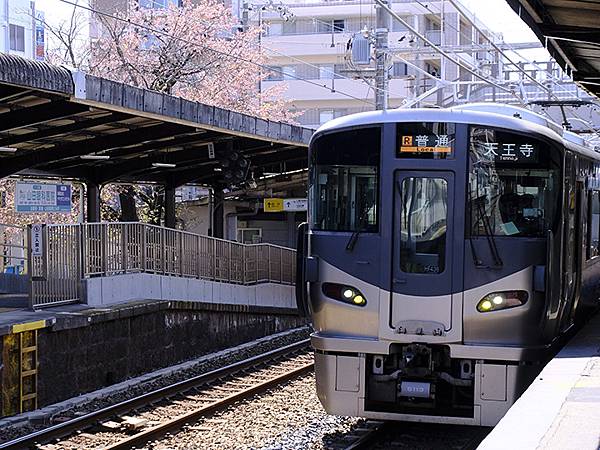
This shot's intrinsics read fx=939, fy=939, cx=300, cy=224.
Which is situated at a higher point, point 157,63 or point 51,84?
point 157,63

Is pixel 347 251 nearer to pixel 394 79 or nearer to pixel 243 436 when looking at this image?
pixel 243 436

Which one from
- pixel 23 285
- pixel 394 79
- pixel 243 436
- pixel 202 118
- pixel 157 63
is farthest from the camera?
pixel 394 79

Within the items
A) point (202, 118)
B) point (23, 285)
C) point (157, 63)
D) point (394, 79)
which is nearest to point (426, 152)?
point (202, 118)

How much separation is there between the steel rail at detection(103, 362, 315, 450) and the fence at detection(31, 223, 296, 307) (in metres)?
3.17

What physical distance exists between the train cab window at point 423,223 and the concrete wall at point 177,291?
261 inches

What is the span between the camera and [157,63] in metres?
27.2

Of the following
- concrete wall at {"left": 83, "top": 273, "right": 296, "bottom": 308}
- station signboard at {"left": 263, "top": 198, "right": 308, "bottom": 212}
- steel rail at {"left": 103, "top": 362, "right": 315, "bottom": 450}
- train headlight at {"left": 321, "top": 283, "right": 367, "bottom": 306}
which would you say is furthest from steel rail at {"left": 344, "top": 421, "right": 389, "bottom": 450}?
station signboard at {"left": 263, "top": 198, "right": 308, "bottom": 212}

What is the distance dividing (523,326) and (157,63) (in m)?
21.1

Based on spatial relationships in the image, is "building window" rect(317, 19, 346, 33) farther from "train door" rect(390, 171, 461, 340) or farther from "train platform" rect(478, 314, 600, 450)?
"train platform" rect(478, 314, 600, 450)

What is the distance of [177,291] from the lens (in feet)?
53.8

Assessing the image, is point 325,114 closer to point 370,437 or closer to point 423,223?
point 370,437

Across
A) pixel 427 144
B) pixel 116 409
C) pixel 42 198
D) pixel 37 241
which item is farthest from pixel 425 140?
pixel 42 198

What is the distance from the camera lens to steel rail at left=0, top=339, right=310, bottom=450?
29.5ft

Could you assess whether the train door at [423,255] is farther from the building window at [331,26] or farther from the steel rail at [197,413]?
the building window at [331,26]
